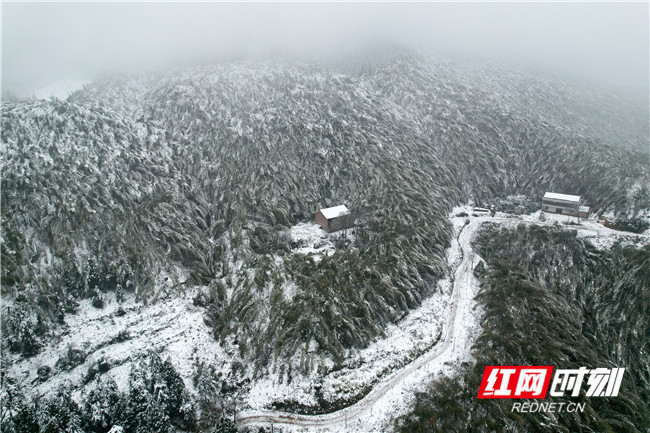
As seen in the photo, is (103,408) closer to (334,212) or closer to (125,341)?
(125,341)

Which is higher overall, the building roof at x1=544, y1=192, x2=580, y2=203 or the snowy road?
the building roof at x1=544, y1=192, x2=580, y2=203

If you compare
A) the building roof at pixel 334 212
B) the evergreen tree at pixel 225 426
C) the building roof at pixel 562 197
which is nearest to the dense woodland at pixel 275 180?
the building roof at pixel 334 212

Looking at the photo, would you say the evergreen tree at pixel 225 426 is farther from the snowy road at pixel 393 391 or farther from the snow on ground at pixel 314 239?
the snow on ground at pixel 314 239

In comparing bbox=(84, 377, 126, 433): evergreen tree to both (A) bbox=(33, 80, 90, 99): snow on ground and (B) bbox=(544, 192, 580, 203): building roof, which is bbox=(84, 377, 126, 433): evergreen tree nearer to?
(B) bbox=(544, 192, 580, 203): building roof

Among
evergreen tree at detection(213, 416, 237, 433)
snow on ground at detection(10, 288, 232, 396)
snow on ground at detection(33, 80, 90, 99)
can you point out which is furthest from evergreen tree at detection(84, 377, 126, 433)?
snow on ground at detection(33, 80, 90, 99)

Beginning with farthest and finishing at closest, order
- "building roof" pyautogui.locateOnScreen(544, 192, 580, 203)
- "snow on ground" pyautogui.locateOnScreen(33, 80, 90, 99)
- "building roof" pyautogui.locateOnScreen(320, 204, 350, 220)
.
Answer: "snow on ground" pyautogui.locateOnScreen(33, 80, 90, 99)
"building roof" pyautogui.locateOnScreen(544, 192, 580, 203)
"building roof" pyautogui.locateOnScreen(320, 204, 350, 220)

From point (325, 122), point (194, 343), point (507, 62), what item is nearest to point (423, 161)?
point (325, 122)

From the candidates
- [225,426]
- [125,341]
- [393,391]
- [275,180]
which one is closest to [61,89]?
[275,180]
